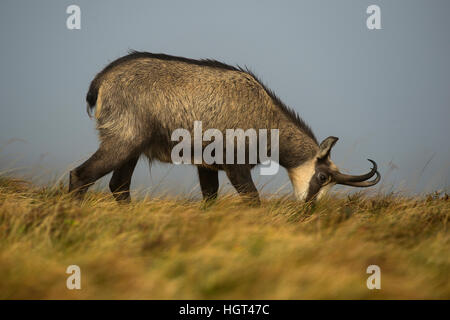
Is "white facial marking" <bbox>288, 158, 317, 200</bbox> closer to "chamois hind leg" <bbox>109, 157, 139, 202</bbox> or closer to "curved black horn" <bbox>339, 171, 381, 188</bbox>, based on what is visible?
"curved black horn" <bbox>339, 171, 381, 188</bbox>

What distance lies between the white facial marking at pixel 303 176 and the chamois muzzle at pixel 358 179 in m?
0.37

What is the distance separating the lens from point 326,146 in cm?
598

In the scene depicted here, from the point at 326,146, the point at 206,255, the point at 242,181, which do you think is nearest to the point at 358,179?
the point at 326,146

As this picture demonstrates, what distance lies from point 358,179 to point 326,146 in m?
0.67

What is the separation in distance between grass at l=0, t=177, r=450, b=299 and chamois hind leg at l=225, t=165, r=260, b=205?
1.67 ft

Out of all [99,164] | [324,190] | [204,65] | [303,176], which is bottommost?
[324,190]

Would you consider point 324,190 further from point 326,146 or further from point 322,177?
point 326,146

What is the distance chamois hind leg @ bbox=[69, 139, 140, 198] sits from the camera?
5.08 m

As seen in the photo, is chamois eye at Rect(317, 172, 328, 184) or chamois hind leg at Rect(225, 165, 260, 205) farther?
chamois eye at Rect(317, 172, 328, 184)

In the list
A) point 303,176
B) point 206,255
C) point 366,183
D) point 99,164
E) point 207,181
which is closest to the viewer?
point 206,255

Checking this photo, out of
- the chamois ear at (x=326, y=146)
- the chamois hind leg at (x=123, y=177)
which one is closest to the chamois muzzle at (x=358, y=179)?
Result: the chamois ear at (x=326, y=146)

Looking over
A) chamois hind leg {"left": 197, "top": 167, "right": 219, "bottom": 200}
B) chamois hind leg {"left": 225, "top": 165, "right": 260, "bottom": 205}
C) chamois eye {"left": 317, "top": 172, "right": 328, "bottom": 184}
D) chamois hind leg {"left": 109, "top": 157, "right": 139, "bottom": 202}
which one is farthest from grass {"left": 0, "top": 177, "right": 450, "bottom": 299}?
chamois hind leg {"left": 197, "top": 167, "right": 219, "bottom": 200}

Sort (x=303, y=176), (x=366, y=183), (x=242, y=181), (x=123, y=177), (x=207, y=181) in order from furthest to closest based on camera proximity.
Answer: (x=207, y=181)
(x=303, y=176)
(x=366, y=183)
(x=123, y=177)
(x=242, y=181)

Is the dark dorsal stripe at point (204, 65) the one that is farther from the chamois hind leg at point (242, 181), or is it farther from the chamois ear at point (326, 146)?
the chamois hind leg at point (242, 181)
